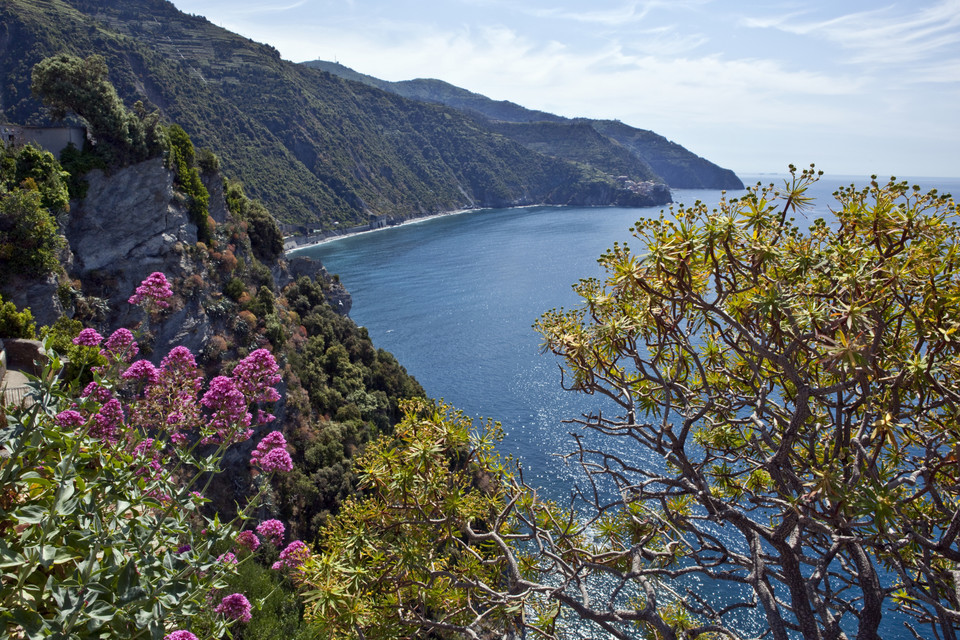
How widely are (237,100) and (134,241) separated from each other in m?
136

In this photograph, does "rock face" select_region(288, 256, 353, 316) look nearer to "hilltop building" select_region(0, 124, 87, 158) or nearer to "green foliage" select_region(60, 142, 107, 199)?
"green foliage" select_region(60, 142, 107, 199)

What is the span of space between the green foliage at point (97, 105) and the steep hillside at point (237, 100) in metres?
74.1

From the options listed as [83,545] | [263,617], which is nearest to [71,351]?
[83,545]

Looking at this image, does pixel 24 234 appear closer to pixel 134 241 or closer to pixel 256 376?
pixel 134 241

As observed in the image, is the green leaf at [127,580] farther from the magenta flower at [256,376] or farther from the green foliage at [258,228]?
the green foliage at [258,228]

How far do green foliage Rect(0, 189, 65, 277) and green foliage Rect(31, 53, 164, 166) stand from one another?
7.52 metres

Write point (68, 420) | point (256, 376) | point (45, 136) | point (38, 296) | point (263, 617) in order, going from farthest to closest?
point (45, 136)
point (38, 296)
point (263, 617)
point (256, 376)
point (68, 420)

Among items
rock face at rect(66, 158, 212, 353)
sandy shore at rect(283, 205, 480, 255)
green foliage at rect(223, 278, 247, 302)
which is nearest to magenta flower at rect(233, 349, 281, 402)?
rock face at rect(66, 158, 212, 353)

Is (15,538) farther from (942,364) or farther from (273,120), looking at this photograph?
(273,120)

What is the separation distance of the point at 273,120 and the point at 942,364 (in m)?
163

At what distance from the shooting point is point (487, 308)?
72125mm

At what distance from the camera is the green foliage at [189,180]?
29594 millimetres

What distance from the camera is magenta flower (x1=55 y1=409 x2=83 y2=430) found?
15.0 ft

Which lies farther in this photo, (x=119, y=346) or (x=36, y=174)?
(x=36, y=174)
